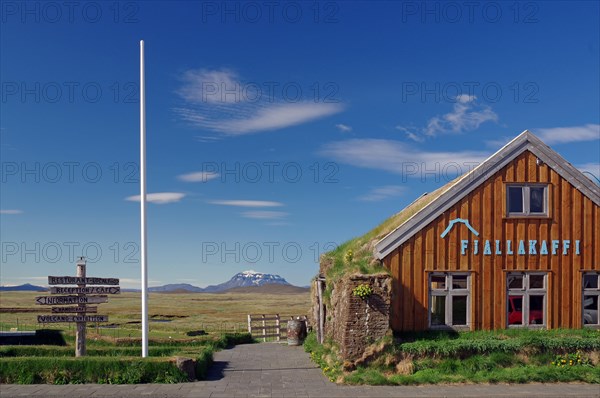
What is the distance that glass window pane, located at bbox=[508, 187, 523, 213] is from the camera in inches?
819

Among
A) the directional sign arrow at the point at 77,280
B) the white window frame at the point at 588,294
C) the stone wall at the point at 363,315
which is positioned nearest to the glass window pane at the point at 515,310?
the white window frame at the point at 588,294

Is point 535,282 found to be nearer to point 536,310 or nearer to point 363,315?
point 536,310

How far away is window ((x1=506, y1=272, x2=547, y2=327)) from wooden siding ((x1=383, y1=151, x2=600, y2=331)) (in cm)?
26

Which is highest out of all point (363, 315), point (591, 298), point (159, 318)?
point (591, 298)

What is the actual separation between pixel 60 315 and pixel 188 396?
21.6 feet

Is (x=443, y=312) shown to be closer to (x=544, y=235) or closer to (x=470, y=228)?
(x=470, y=228)

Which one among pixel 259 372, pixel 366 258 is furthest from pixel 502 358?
pixel 259 372

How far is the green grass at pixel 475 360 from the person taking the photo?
17578 millimetres

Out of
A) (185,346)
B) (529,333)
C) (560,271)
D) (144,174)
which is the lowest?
(185,346)

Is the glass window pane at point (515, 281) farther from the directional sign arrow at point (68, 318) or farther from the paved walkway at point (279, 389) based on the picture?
the directional sign arrow at point (68, 318)

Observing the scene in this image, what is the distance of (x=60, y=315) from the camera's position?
19.1m

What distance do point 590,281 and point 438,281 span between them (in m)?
6.23

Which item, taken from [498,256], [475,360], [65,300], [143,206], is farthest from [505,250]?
[65,300]

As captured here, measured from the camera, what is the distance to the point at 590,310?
20.9 m
